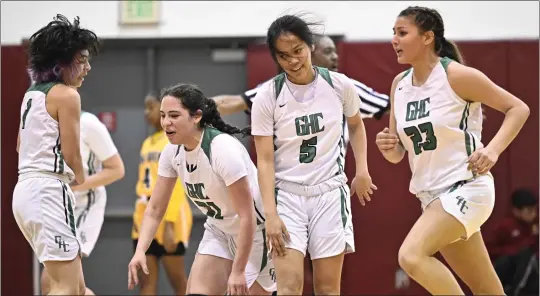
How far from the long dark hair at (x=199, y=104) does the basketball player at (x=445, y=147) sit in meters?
0.91

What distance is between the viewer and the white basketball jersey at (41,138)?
4.00 metres

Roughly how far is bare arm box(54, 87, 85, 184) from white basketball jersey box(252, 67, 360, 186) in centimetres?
91

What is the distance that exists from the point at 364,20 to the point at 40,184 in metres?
4.77

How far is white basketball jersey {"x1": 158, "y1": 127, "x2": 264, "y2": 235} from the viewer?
4.07 meters

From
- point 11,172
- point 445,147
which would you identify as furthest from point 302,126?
point 11,172

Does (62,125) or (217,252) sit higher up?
(62,125)

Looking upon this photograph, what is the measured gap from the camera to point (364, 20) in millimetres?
7977

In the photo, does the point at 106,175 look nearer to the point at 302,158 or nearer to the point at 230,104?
the point at 230,104

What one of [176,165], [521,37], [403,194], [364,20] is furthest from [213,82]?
[176,165]

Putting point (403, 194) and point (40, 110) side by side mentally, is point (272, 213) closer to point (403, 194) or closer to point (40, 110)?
point (40, 110)

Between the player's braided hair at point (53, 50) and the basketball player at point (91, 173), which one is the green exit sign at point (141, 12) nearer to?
the basketball player at point (91, 173)

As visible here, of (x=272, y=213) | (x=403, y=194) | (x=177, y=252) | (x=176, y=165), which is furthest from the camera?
(x=403, y=194)

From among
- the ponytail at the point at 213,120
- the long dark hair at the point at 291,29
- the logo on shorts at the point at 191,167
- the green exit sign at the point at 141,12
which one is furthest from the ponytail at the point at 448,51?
the green exit sign at the point at 141,12

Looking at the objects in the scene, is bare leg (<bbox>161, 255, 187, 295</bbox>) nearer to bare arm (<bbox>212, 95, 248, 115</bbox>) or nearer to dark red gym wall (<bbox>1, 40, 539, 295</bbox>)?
dark red gym wall (<bbox>1, 40, 539, 295</bbox>)
